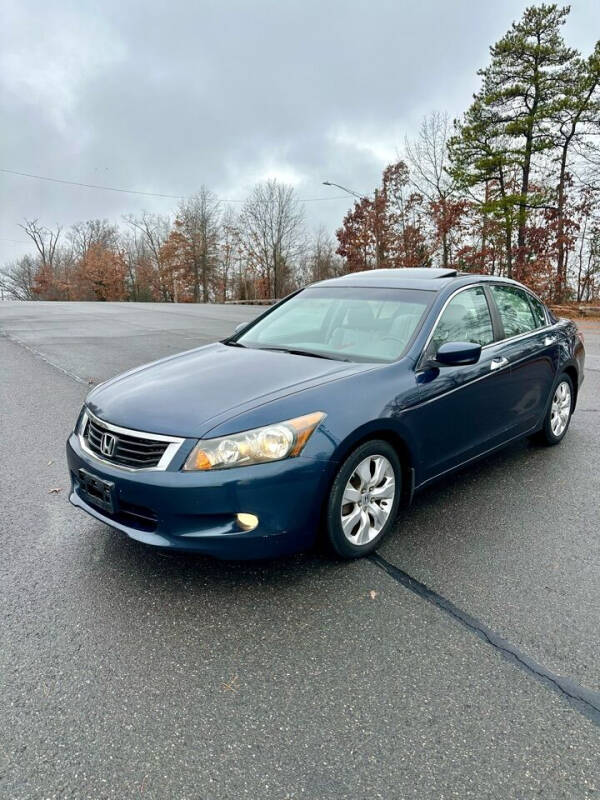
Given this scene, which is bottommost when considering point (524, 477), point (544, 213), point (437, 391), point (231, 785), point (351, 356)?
point (231, 785)

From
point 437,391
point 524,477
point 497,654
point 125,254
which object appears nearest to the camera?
point 497,654

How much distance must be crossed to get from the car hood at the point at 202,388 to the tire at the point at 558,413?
2379 millimetres

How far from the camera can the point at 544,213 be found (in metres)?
28.2

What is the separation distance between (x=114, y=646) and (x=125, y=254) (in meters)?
70.4

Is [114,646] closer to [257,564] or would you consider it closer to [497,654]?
[257,564]

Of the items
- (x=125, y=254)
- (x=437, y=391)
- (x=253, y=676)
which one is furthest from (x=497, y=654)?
(x=125, y=254)

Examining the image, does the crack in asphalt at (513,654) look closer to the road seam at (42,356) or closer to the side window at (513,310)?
the side window at (513,310)

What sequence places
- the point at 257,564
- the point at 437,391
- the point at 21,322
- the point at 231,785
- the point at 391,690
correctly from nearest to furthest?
the point at 231,785, the point at 391,690, the point at 257,564, the point at 437,391, the point at 21,322

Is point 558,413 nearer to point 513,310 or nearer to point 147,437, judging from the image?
point 513,310

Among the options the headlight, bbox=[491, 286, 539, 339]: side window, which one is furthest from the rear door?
the headlight

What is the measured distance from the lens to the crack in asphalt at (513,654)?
6.56 ft

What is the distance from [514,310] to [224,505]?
10.2 ft

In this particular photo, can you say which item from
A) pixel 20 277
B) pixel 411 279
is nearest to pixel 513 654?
pixel 411 279

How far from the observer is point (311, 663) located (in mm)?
2209
